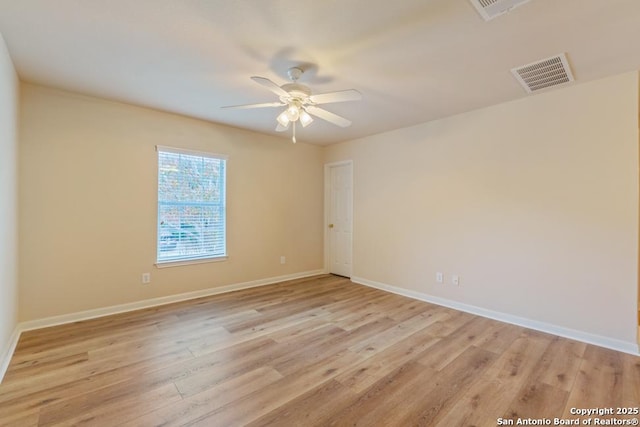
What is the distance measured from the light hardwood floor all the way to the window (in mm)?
959

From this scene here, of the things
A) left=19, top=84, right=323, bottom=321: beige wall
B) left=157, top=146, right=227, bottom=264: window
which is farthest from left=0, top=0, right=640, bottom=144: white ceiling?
left=157, top=146, right=227, bottom=264: window

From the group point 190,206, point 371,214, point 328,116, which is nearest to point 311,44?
point 328,116

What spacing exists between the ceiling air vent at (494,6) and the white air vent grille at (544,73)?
0.95m

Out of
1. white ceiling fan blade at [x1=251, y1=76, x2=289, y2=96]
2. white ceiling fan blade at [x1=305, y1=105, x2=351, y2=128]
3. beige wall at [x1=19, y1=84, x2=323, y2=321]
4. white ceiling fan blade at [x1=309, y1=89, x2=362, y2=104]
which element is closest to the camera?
white ceiling fan blade at [x1=251, y1=76, x2=289, y2=96]

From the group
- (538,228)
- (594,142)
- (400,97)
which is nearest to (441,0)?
(400,97)

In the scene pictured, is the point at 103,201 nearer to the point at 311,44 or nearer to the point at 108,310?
the point at 108,310

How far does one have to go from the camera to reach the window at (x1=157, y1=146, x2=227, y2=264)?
3.84m

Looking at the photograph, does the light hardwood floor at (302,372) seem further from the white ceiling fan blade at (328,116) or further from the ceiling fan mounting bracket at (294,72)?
the ceiling fan mounting bracket at (294,72)

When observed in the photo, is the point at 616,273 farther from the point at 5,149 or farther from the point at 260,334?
the point at 5,149

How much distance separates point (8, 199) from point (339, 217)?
14.2ft

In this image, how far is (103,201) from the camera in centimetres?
338

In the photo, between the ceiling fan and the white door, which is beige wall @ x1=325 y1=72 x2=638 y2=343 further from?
the ceiling fan

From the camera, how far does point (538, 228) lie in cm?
311

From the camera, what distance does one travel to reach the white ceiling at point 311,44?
1828 mm
